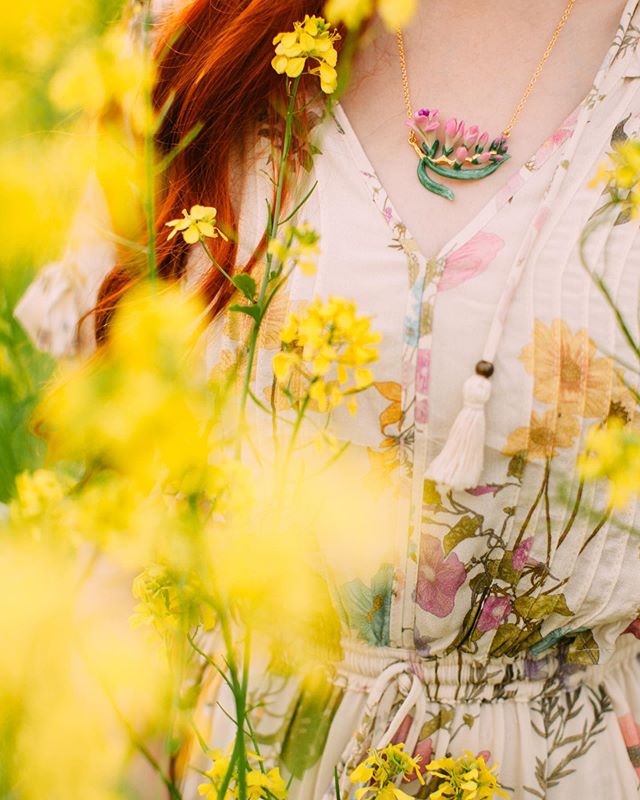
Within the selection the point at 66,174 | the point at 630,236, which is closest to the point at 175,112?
the point at 66,174

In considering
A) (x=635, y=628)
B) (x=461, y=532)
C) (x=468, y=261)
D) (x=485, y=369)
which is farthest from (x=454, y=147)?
(x=635, y=628)

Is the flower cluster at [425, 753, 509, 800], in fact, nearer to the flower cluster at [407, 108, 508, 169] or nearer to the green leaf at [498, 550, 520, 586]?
the green leaf at [498, 550, 520, 586]

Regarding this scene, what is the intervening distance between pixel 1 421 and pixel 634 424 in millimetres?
474

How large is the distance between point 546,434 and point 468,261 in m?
0.16

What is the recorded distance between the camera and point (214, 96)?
79cm

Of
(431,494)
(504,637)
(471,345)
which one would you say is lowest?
(504,637)

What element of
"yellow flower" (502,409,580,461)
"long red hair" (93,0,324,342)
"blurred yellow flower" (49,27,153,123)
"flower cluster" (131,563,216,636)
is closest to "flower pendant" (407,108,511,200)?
"long red hair" (93,0,324,342)

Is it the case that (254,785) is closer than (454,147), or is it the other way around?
(254,785)

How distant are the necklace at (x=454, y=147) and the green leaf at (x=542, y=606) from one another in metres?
0.35

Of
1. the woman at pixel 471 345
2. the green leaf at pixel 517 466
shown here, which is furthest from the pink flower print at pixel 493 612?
the green leaf at pixel 517 466

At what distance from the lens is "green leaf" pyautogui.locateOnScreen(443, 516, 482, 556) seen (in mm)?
703

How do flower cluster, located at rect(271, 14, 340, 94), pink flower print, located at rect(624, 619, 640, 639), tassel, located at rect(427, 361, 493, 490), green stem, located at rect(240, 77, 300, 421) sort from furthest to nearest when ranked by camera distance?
pink flower print, located at rect(624, 619, 640, 639) → tassel, located at rect(427, 361, 493, 490) → flower cluster, located at rect(271, 14, 340, 94) → green stem, located at rect(240, 77, 300, 421)

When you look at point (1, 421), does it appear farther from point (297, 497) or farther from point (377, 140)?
point (377, 140)

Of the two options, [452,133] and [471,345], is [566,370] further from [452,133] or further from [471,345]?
[452,133]
